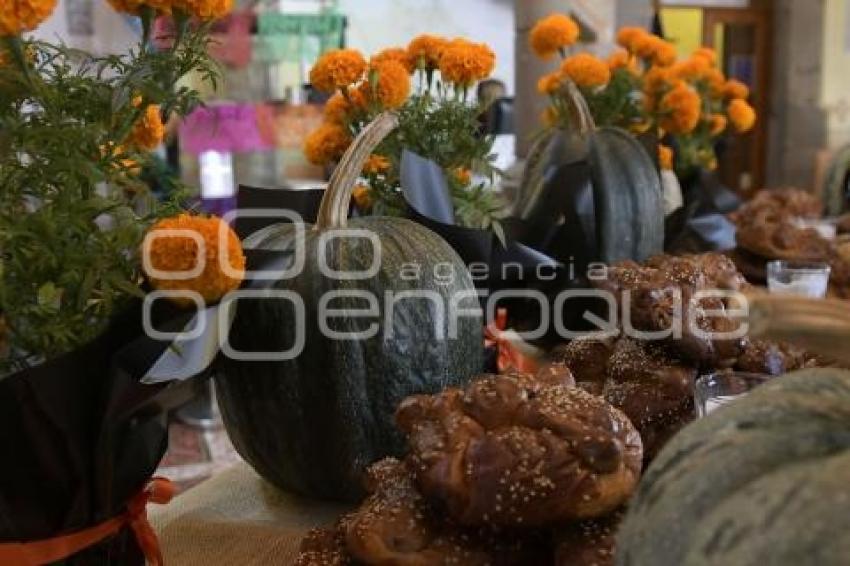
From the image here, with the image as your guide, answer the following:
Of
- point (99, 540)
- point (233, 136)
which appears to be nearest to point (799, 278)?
point (99, 540)

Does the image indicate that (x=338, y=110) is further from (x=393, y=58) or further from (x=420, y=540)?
(x=420, y=540)

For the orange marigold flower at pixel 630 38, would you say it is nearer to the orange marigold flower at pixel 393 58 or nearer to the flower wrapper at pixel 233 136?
the orange marigold flower at pixel 393 58

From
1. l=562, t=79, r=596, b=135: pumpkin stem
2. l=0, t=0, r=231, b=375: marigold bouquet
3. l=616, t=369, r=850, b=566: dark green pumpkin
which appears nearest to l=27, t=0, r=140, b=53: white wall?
l=562, t=79, r=596, b=135: pumpkin stem

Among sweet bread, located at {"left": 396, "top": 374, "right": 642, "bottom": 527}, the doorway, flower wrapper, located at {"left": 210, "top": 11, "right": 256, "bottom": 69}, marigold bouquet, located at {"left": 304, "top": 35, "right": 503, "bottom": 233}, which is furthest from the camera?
the doorway

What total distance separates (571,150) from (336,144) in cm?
52

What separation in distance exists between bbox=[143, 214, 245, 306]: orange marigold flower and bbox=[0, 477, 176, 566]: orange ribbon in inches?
7.9

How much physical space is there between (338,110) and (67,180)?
544 mm

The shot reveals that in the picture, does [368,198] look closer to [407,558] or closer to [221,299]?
[221,299]

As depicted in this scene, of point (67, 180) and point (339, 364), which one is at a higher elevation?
point (67, 180)

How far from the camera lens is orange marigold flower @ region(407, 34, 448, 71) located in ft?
4.04

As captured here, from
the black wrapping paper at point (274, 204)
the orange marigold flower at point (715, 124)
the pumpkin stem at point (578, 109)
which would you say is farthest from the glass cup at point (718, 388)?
the orange marigold flower at point (715, 124)

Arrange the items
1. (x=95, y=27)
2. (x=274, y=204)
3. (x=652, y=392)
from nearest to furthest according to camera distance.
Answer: (x=652, y=392) → (x=274, y=204) → (x=95, y=27)

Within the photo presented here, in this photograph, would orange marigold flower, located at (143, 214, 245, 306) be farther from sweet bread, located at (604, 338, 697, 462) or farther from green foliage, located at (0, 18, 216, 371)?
sweet bread, located at (604, 338, 697, 462)

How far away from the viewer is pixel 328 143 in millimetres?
1192
